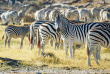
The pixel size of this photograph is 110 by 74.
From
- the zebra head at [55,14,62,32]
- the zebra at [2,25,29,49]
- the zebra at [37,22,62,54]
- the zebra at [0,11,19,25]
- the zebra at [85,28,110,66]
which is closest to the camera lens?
the zebra at [85,28,110,66]

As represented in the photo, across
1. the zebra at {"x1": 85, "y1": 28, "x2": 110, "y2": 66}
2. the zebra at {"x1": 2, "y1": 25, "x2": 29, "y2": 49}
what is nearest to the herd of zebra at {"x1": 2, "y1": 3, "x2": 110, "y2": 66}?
the zebra at {"x1": 85, "y1": 28, "x2": 110, "y2": 66}

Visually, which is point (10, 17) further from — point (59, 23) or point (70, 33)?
point (59, 23)

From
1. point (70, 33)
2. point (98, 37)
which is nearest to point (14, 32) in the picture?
point (70, 33)

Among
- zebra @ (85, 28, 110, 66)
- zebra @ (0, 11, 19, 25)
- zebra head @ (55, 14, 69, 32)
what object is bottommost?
zebra @ (85, 28, 110, 66)

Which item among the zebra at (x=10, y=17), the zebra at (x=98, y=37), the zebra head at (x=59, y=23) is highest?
the zebra at (x=10, y=17)

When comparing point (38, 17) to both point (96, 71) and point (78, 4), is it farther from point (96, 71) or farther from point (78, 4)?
point (96, 71)

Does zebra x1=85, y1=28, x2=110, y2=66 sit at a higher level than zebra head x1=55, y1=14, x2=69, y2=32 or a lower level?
lower

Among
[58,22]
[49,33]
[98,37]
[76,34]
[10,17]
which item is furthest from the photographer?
[10,17]

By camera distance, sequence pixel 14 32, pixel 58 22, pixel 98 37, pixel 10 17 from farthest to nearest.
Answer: pixel 10 17 < pixel 14 32 < pixel 58 22 < pixel 98 37

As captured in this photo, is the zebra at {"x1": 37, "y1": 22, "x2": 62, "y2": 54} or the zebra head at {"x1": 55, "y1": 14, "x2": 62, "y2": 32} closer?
the zebra head at {"x1": 55, "y1": 14, "x2": 62, "y2": 32}

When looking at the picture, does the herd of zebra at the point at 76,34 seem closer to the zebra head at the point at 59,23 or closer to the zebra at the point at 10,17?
the zebra head at the point at 59,23

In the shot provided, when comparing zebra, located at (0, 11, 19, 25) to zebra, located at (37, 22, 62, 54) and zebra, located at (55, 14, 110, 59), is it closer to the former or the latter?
zebra, located at (37, 22, 62, 54)

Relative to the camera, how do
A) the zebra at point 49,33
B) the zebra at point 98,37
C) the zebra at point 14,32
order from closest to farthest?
the zebra at point 98,37, the zebra at point 49,33, the zebra at point 14,32

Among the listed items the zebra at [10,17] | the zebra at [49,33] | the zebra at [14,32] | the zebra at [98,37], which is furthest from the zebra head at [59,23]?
the zebra at [10,17]
